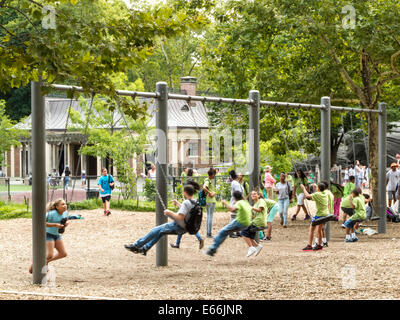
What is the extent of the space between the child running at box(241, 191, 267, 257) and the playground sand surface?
306 millimetres

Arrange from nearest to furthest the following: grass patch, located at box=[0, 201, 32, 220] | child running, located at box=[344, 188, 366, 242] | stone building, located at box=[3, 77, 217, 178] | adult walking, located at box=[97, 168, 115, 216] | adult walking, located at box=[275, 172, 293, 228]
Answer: child running, located at box=[344, 188, 366, 242], adult walking, located at box=[275, 172, 293, 228], adult walking, located at box=[97, 168, 115, 216], grass patch, located at box=[0, 201, 32, 220], stone building, located at box=[3, 77, 217, 178]

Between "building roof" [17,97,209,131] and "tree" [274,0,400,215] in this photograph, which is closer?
"tree" [274,0,400,215]

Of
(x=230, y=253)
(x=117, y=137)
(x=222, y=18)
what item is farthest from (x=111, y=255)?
(x=117, y=137)

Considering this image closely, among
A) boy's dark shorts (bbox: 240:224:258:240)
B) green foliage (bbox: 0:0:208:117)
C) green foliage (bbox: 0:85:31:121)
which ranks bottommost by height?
boy's dark shorts (bbox: 240:224:258:240)

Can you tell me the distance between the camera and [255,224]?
13250 mm

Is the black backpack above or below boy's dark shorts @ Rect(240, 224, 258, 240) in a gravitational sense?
above

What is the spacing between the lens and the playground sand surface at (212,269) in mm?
9008

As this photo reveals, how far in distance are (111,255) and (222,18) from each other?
9.06 metres

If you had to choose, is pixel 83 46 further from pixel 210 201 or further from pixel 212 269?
pixel 210 201

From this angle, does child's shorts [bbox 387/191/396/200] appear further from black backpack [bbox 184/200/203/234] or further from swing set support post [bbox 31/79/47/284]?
swing set support post [bbox 31/79/47/284]

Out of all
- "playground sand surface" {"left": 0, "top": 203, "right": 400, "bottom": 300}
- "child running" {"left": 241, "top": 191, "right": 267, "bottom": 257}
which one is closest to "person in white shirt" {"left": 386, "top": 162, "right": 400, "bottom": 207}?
"playground sand surface" {"left": 0, "top": 203, "right": 400, "bottom": 300}

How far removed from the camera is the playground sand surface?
901cm

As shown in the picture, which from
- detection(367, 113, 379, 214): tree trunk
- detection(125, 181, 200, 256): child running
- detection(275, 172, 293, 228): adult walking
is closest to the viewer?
detection(125, 181, 200, 256): child running
